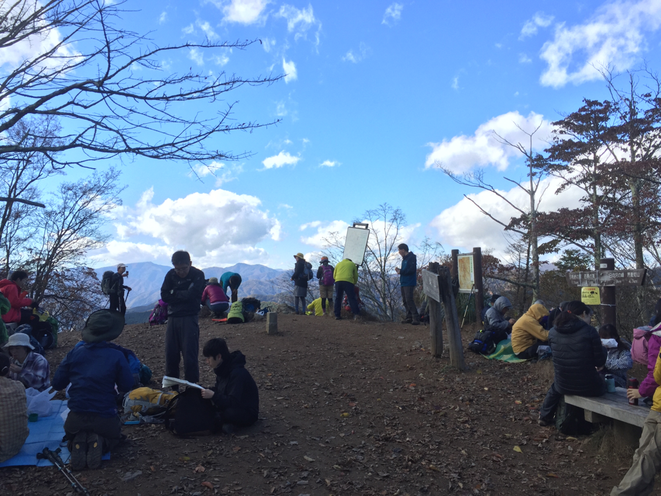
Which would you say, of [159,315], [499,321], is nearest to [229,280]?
[159,315]

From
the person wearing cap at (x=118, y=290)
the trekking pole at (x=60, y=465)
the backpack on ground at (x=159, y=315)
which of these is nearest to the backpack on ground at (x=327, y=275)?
the backpack on ground at (x=159, y=315)

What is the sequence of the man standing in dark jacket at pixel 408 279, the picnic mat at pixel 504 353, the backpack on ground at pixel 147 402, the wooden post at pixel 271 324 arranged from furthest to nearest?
the man standing in dark jacket at pixel 408 279 < the wooden post at pixel 271 324 < the picnic mat at pixel 504 353 < the backpack on ground at pixel 147 402

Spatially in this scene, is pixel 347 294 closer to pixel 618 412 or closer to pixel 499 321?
pixel 499 321

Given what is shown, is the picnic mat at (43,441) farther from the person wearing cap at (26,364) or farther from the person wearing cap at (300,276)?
the person wearing cap at (300,276)

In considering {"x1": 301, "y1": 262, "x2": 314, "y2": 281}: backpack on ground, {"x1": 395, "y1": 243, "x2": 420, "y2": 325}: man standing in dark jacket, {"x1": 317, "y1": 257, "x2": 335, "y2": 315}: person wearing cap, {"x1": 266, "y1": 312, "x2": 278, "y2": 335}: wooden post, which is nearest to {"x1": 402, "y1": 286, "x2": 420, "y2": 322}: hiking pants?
{"x1": 395, "y1": 243, "x2": 420, "y2": 325}: man standing in dark jacket

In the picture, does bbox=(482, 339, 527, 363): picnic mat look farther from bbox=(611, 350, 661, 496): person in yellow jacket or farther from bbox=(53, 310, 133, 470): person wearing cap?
bbox=(53, 310, 133, 470): person wearing cap

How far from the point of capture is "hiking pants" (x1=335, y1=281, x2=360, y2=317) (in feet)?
40.9

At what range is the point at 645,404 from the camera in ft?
15.9

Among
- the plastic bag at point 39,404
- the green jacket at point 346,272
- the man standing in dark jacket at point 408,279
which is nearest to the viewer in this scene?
the plastic bag at point 39,404

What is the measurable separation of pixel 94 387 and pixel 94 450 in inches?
23.0

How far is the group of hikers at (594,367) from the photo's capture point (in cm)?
378

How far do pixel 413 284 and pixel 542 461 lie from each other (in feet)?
24.1

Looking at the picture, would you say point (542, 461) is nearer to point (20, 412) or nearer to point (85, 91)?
point (20, 412)

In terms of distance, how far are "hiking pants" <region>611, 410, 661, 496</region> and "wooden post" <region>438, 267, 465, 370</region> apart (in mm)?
4074
